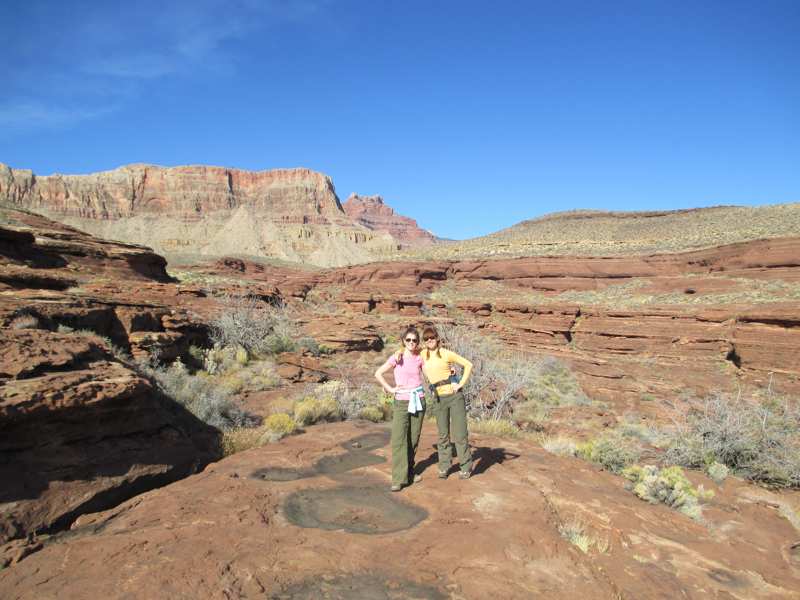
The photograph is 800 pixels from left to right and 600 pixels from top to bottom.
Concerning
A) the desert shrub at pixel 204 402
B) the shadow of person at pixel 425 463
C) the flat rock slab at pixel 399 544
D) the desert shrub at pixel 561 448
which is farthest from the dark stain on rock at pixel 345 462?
the desert shrub at pixel 561 448

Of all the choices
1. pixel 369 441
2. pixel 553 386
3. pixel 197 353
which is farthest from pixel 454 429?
pixel 553 386

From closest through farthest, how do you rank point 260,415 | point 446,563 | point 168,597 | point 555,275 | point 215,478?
point 168,597, point 446,563, point 215,478, point 260,415, point 555,275

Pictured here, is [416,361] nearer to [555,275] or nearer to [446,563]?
[446,563]

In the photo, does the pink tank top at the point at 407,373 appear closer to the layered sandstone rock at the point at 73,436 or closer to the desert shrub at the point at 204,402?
the layered sandstone rock at the point at 73,436

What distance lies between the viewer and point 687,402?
554 inches

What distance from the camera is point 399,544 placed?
342 centimetres

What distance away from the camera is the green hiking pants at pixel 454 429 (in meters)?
4.90

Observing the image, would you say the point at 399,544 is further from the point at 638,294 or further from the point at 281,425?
the point at 638,294

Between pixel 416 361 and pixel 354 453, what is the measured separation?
6.08 feet

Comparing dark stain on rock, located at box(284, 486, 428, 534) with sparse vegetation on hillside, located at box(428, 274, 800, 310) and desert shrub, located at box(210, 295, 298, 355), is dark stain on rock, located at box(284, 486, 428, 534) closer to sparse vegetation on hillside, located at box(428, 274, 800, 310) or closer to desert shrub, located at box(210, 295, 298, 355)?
desert shrub, located at box(210, 295, 298, 355)

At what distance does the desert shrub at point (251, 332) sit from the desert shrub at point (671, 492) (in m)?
10.2

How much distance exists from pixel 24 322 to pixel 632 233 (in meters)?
49.8

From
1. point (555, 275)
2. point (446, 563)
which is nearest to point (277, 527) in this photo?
point (446, 563)

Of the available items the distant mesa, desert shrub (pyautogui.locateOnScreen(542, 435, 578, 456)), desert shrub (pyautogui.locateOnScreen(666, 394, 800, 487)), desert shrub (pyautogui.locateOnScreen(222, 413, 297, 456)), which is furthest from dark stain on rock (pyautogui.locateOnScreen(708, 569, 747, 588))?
the distant mesa
